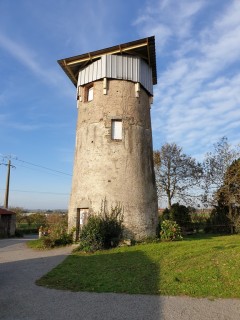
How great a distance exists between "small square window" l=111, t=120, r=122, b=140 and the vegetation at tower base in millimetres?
3621

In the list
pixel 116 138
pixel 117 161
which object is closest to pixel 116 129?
pixel 116 138

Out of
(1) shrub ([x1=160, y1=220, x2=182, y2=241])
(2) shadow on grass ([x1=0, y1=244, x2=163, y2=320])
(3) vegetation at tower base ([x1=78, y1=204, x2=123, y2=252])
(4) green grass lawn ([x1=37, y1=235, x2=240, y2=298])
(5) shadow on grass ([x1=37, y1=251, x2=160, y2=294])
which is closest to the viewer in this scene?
(2) shadow on grass ([x1=0, y1=244, x2=163, y2=320])

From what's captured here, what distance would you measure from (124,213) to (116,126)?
4634mm

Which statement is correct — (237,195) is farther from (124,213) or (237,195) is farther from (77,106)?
(77,106)

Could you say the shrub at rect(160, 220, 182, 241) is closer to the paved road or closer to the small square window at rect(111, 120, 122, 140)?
the small square window at rect(111, 120, 122, 140)

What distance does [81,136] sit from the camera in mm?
16391

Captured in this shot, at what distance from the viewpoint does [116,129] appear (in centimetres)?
1585

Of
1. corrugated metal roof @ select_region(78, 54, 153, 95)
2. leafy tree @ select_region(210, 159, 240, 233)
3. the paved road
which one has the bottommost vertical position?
the paved road

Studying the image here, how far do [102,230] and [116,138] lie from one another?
493cm

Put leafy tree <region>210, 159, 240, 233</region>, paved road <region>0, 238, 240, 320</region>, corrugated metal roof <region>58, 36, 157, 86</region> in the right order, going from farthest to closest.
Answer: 1. leafy tree <region>210, 159, 240, 233</region>
2. corrugated metal roof <region>58, 36, 157, 86</region>
3. paved road <region>0, 238, 240, 320</region>

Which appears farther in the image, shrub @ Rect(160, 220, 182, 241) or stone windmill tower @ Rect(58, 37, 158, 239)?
shrub @ Rect(160, 220, 182, 241)

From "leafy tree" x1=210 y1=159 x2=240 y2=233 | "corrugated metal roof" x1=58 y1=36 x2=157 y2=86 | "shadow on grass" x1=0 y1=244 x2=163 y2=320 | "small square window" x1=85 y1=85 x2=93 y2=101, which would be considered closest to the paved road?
"shadow on grass" x1=0 y1=244 x2=163 y2=320

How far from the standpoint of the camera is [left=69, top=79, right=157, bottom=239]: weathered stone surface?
583 inches

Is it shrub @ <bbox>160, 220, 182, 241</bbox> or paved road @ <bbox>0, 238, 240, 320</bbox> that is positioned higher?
shrub @ <bbox>160, 220, 182, 241</bbox>
